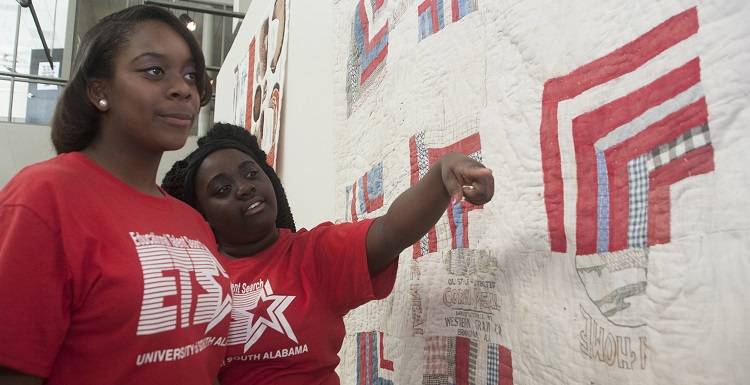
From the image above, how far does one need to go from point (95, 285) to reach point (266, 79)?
1875 millimetres

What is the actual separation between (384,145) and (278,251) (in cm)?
33

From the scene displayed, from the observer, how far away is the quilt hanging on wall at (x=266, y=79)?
6.79ft

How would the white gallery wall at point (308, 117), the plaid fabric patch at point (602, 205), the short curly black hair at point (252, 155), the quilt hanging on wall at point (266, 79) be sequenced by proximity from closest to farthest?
the plaid fabric patch at point (602, 205), the short curly black hair at point (252, 155), the white gallery wall at point (308, 117), the quilt hanging on wall at point (266, 79)

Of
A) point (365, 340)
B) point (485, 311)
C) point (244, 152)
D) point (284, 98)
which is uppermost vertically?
point (284, 98)

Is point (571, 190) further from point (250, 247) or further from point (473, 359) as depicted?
point (250, 247)

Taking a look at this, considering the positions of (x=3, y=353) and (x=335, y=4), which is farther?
(x=335, y=4)

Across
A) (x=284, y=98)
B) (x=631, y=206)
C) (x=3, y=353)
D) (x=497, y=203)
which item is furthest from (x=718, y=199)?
(x=284, y=98)

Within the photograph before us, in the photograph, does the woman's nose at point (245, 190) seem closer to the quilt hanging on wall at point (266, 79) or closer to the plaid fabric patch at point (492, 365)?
the plaid fabric patch at point (492, 365)

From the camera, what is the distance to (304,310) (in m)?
0.86

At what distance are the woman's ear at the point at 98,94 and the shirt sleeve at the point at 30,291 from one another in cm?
19

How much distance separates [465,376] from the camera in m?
0.82

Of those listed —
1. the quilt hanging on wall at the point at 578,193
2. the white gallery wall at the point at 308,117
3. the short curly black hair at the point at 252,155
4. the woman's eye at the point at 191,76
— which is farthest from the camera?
the white gallery wall at the point at 308,117

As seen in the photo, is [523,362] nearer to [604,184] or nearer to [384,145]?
[604,184]

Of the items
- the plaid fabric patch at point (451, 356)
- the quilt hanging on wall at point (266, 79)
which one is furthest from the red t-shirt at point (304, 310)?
the quilt hanging on wall at point (266, 79)
